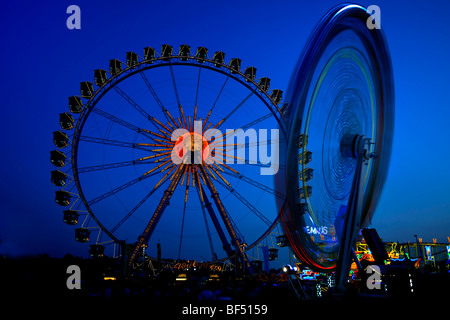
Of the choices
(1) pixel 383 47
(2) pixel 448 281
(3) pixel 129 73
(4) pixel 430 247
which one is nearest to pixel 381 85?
(1) pixel 383 47

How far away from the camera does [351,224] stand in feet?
32.0

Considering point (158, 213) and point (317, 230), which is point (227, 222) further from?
point (317, 230)

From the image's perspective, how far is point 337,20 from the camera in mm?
10469

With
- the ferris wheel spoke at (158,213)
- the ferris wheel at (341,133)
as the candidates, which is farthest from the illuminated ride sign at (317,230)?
the ferris wheel spoke at (158,213)

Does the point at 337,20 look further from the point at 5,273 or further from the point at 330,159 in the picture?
the point at 5,273

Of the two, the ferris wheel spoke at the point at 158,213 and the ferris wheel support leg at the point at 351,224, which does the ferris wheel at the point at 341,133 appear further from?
the ferris wheel spoke at the point at 158,213

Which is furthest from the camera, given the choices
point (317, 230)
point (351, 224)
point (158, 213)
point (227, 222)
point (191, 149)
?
point (227, 222)

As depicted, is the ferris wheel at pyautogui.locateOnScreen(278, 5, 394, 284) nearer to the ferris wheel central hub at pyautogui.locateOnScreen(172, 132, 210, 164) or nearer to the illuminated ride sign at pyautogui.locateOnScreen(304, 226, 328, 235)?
the illuminated ride sign at pyautogui.locateOnScreen(304, 226, 328, 235)

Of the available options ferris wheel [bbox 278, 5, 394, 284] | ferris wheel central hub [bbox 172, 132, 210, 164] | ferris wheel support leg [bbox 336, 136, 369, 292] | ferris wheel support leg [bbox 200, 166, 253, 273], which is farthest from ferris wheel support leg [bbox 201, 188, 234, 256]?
ferris wheel support leg [bbox 336, 136, 369, 292]

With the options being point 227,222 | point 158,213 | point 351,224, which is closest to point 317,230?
point 351,224

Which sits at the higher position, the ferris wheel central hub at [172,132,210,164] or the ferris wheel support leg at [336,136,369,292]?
the ferris wheel central hub at [172,132,210,164]

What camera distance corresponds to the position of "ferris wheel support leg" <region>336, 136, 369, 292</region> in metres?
9.36

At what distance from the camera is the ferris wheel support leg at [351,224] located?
30.7 ft
